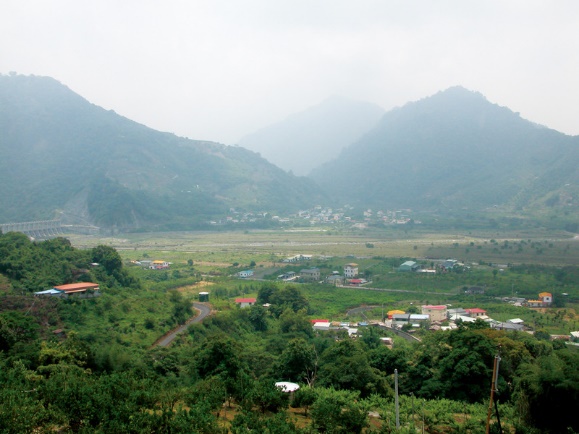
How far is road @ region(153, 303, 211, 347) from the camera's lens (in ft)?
61.7

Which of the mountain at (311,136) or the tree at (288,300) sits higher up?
the mountain at (311,136)

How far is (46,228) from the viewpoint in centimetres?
6300

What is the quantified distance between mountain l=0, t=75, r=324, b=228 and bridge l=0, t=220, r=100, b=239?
2961mm

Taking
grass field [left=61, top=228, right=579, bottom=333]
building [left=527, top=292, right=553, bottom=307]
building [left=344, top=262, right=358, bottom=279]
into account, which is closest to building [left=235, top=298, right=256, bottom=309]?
grass field [left=61, top=228, right=579, bottom=333]

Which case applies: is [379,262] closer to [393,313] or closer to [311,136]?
[393,313]

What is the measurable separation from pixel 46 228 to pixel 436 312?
5453 cm

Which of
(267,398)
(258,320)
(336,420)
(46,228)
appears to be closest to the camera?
(336,420)

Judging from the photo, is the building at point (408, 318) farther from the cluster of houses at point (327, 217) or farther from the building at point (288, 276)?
the cluster of houses at point (327, 217)

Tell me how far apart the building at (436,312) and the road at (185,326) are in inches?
414

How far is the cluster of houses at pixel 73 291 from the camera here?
19.6 m

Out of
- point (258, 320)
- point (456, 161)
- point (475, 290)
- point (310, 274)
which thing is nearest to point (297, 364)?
point (258, 320)

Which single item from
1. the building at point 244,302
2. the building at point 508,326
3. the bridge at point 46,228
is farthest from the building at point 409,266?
the bridge at point 46,228

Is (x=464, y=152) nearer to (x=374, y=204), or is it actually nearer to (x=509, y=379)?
(x=374, y=204)

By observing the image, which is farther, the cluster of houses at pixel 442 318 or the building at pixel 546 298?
the building at pixel 546 298
